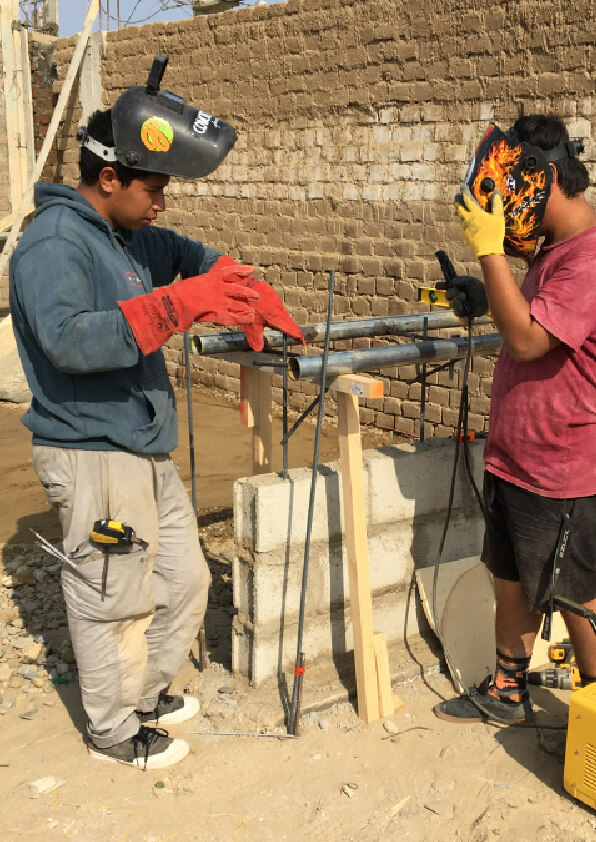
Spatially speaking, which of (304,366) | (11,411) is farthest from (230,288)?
(11,411)

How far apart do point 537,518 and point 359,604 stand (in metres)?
0.77

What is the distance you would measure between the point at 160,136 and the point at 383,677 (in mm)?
2123

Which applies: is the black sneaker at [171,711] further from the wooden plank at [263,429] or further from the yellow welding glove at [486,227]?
the yellow welding glove at [486,227]

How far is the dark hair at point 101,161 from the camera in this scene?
2.85 metres

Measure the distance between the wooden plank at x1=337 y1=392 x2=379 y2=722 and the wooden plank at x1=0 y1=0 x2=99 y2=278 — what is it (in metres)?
7.71

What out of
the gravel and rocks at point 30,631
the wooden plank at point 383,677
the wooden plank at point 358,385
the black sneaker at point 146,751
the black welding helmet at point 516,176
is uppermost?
the black welding helmet at point 516,176

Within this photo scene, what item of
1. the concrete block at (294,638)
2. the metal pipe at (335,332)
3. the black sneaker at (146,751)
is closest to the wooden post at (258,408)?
the metal pipe at (335,332)

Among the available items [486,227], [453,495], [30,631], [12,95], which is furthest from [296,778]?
[12,95]

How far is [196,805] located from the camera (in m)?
2.89

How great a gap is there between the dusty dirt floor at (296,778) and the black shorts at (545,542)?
1.98 ft

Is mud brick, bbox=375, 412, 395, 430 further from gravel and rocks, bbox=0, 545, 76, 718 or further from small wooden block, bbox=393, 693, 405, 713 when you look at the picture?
small wooden block, bbox=393, 693, 405, 713

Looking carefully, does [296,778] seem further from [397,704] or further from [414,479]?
[414,479]

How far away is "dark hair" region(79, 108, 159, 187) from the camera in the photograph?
2.85 m

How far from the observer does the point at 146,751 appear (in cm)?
307
